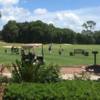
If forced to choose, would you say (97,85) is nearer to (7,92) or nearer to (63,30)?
(7,92)

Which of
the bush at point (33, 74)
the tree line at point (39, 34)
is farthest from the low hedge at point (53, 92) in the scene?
the tree line at point (39, 34)

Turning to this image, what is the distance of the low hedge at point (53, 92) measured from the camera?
30.8 feet

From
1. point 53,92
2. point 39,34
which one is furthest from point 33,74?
point 39,34

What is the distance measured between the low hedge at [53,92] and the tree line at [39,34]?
378ft

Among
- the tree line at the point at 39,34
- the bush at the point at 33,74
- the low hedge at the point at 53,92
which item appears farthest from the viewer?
the tree line at the point at 39,34

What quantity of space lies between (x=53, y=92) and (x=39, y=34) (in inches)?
4804

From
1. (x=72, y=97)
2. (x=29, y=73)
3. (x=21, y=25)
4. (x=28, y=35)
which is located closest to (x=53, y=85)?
(x=72, y=97)

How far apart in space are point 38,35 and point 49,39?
388 cm

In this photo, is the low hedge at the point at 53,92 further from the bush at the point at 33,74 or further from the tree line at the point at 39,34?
the tree line at the point at 39,34

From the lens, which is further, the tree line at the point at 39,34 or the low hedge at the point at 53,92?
the tree line at the point at 39,34

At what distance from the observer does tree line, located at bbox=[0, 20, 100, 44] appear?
130 m

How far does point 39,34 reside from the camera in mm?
131500

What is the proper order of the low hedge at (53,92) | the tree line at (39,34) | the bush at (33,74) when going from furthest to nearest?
the tree line at (39,34), the bush at (33,74), the low hedge at (53,92)

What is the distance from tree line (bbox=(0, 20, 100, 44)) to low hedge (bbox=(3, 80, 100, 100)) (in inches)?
4532
